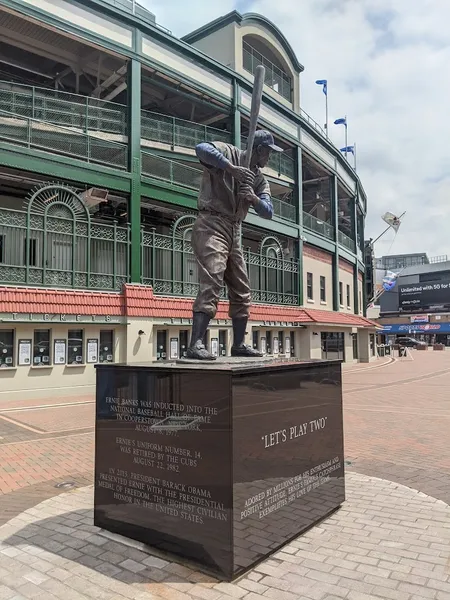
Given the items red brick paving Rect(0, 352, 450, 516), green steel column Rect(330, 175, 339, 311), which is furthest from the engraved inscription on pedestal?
green steel column Rect(330, 175, 339, 311)

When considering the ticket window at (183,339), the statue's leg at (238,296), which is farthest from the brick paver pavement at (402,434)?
the ticket window at (183,339)

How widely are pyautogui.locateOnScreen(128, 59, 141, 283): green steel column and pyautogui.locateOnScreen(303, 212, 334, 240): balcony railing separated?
1346 centimetres

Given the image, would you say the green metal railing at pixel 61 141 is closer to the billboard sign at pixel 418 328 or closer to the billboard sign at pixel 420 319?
the billboard sign at pixel 418 328

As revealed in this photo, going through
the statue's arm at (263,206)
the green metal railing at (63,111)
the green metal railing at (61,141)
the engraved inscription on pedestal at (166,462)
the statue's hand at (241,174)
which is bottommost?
the engraved inscription on pedestal at (166,462)

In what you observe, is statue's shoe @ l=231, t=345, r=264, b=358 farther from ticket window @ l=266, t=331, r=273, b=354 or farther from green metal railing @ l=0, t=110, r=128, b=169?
ticket window @ l=266, t=331, r=273, b=354

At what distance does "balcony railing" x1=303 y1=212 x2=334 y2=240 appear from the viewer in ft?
99.8

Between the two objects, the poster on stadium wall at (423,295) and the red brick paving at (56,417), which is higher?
the poster on stadium wall at (423,295)

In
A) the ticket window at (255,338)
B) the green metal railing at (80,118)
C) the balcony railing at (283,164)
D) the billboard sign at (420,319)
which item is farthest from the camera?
the billboard sign at (420,319)

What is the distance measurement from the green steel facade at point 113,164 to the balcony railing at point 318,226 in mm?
5228

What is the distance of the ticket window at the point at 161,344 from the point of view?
1980 centimetres

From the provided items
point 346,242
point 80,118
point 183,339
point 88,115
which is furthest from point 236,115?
point 346,242

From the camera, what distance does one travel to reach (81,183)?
703 inches

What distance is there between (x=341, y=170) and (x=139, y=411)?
3440cm

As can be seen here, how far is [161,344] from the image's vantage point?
1989 centimetres
